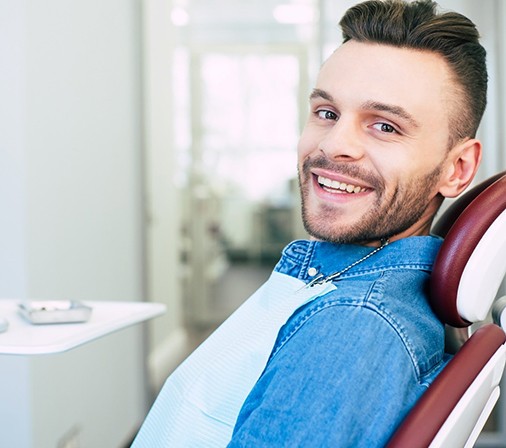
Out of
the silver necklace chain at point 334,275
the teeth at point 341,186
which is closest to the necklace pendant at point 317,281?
the silver necklace chain at point 334,275

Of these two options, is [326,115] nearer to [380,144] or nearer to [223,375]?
[380,144]

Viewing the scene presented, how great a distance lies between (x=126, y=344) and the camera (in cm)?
293

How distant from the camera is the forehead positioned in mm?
959

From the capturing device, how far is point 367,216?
987mm

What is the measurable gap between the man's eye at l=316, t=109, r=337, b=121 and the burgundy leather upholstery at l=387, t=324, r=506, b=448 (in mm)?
408

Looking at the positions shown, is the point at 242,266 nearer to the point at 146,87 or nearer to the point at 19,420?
the point at 146,87

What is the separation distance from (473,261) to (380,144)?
222 mm

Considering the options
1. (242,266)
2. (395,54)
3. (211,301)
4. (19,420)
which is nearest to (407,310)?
(395,54)

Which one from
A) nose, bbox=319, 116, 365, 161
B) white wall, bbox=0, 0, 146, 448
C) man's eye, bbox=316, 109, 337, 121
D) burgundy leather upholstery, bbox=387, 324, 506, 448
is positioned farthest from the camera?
white wall, bbox=0, 0, 146, 448

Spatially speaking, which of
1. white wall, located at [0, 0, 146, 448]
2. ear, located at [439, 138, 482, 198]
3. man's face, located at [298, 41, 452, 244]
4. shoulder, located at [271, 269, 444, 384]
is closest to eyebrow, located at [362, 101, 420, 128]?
man's face, located at [298, 41, 452, 244]

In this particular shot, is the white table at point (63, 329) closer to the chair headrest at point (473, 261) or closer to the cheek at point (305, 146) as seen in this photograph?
the cheek at point (305, 146)

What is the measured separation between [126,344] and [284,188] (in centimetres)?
522

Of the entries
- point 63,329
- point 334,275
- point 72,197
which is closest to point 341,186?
point 334,275

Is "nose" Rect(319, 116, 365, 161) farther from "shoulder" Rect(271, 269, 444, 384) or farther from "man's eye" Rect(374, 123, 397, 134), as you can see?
"shoulder" Rect(271, 269, 444, 384)
